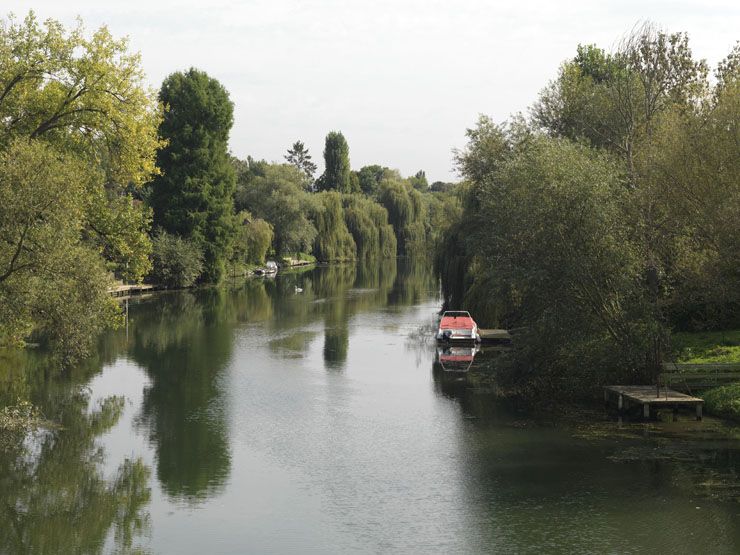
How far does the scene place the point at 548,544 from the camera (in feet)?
62.2

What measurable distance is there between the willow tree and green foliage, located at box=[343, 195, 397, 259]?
3582 inches

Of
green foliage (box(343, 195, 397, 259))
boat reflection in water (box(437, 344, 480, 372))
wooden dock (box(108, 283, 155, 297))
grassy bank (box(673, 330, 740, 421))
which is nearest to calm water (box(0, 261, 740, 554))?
boat reflection in water (box(437, 344, 480, 372))

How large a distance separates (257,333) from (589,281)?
85.2 ft

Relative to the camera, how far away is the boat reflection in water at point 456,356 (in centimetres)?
4103

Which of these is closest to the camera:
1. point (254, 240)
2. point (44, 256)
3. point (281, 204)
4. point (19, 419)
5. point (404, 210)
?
point (44, 256)

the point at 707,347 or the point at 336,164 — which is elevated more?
the point at 336,164

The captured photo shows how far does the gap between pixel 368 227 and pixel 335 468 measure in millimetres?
103091

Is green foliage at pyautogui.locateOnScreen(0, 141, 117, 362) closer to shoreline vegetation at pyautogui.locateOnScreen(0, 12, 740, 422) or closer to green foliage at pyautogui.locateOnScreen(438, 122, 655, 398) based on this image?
shoreline vegetation at pyautogui.locateOnScreen(0, 12, 740, 422)

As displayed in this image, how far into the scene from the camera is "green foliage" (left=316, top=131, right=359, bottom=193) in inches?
5704

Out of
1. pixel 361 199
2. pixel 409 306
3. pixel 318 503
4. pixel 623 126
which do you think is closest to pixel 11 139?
pixel 318 503

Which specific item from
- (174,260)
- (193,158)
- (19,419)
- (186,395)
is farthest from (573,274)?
(193,158)

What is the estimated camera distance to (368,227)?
12700 centimetres

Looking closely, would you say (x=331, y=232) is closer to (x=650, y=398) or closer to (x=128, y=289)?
(x=128, y=289)

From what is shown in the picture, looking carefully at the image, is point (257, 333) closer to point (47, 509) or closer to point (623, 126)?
point (623, 126)
